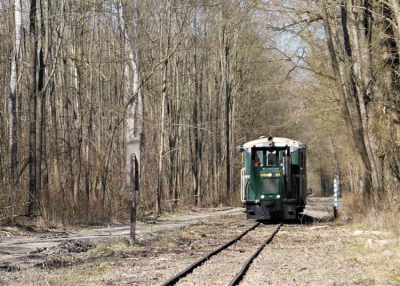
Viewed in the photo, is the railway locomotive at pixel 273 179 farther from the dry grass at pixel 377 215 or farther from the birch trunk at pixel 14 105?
the birch trunk at pixel 14 105

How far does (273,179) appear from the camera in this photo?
69.9 feet

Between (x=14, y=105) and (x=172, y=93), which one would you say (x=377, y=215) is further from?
(x=172, y=93)

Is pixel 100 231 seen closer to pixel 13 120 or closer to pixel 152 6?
pixel 13 120

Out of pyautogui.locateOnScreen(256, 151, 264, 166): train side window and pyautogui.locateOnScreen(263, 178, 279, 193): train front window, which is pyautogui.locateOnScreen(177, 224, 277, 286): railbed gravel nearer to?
pyautogui.locateOnScreen(263, 178, 279, 193): train front window

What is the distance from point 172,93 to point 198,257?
28.5m

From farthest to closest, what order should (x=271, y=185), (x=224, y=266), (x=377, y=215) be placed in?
(x=271, y=185)
(x=377, y=215)
(x=224, y=266)

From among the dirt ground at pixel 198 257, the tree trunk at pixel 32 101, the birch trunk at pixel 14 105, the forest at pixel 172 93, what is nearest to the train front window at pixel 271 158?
the forest at pixel 172 93

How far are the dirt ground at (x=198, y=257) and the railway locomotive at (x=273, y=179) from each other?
325 cm

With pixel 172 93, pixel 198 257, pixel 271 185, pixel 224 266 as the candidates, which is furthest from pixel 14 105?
pixel 172 93

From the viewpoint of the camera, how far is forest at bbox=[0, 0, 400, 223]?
2006cm

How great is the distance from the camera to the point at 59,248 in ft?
43.6

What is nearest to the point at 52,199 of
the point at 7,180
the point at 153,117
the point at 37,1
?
the point at 7,180

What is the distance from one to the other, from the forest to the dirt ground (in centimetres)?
250

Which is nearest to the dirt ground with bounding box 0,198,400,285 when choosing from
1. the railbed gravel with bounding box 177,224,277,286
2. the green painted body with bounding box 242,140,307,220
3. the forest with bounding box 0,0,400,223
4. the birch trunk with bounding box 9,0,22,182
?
the railbed gravel with bounding box 177,224,277,286
